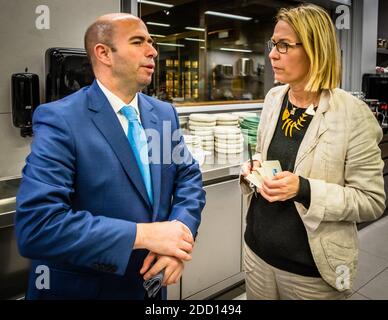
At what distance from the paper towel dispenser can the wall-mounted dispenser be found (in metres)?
0.10

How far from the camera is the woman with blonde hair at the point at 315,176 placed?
1.26m

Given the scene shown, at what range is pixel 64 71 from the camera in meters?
2.05

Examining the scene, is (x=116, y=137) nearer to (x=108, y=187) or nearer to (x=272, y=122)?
(x=108, y=187)

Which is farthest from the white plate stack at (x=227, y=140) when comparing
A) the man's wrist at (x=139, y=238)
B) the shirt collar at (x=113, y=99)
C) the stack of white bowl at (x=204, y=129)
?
the man's wrist at (x=139, y=238)

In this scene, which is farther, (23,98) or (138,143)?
(23,98)

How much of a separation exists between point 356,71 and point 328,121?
416 centimetres

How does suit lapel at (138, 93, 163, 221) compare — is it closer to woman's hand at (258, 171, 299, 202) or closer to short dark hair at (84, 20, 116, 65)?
short dark hair at (84, 20, 116, 65)

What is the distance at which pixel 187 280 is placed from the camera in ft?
7.93

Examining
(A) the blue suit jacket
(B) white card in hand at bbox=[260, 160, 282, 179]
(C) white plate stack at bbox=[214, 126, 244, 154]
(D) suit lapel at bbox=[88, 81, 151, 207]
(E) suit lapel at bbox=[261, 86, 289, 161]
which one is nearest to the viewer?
(A) the blue suit jacket

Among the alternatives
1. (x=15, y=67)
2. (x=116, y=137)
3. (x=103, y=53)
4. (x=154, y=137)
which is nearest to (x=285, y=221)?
(x=154, y=137)

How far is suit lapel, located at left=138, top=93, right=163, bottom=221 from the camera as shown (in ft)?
3.96

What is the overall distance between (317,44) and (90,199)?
99 centimetres

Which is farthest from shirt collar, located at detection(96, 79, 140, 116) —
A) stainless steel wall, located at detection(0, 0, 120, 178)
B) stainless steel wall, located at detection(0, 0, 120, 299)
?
stainless steel wall, located at detection(0, 0, 120, 178)
